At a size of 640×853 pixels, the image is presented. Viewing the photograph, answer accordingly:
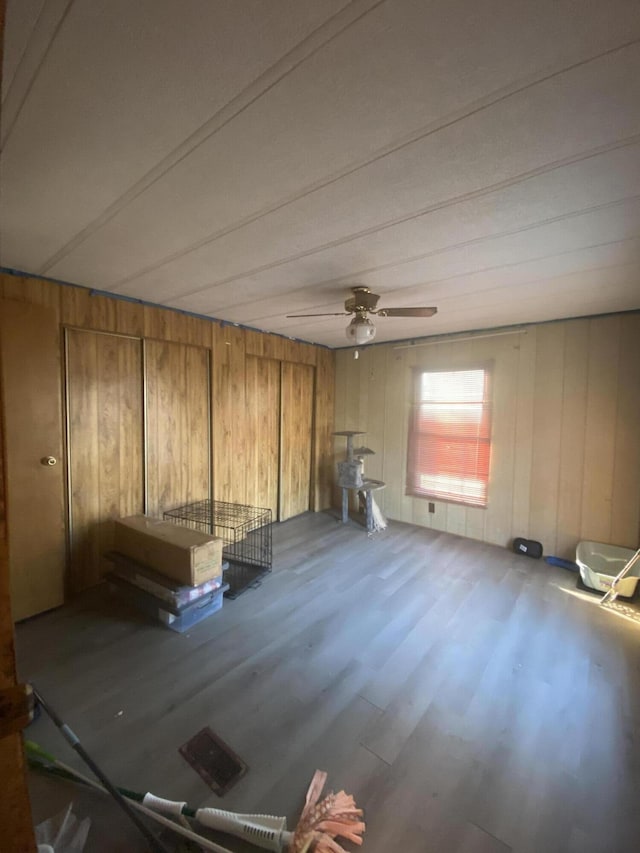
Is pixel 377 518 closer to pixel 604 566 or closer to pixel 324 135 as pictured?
pixel 604 566

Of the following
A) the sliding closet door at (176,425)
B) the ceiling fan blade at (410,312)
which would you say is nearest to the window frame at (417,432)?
the ceiling fan blade at (410,312)

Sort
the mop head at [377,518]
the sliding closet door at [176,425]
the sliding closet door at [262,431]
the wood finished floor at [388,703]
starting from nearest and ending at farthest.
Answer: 1. the wood finished floor at [388,703]
2. the sliding closet door at [176,425]
3. the sliding closet door at [262,431]
4. the mop head at [377,518]

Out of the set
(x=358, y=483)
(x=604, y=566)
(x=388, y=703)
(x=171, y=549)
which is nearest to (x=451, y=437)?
(x=358, y=483)

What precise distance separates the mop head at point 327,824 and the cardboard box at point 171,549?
1344mm

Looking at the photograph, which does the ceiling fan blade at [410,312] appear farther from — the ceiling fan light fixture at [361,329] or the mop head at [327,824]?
the mop head at [327,824]

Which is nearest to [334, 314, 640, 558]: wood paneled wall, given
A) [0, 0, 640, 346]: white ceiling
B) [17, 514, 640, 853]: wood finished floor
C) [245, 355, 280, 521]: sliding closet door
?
[17, 514, 640, 853]: wood finished floor

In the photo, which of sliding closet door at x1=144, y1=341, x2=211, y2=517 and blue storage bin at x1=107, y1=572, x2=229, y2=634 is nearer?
blue storage bin at x1=107, y1=572, x2=229, y2=634

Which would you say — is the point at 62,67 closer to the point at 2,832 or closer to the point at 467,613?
the point at 2,832

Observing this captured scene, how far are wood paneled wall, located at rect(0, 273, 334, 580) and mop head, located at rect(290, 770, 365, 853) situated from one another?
105 inches

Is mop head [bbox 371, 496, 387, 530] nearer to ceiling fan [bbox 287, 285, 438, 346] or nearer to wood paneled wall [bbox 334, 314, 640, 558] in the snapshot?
wood paneled wall [bbox 334, 314, 640, 558]

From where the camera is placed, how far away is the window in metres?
3.83

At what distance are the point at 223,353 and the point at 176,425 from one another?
90cm

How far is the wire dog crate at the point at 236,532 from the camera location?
3064mm

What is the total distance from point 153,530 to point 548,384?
12.3ft
